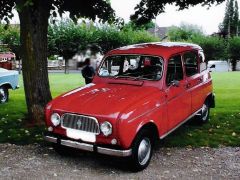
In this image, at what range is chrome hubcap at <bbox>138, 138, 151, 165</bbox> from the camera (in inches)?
254

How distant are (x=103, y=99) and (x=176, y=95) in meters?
1.61

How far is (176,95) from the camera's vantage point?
7.51 m

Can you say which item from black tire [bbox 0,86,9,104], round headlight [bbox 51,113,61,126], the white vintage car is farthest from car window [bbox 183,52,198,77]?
black tire [bbox 0,86,9,104]

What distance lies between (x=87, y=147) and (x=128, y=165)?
0.73 metres

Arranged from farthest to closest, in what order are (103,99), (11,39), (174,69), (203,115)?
1. (11,39)
2. (203,115)
3. (174,69)
4. (103,99)

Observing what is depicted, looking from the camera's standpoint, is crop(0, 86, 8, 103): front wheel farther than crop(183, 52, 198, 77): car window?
Yes

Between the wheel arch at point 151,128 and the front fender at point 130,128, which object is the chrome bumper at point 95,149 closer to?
the front fender at point 130,128

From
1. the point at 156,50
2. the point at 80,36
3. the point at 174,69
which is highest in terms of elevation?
the point at 80,36

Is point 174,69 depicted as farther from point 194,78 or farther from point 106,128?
point 106,128

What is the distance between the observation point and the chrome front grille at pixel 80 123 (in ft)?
20.4

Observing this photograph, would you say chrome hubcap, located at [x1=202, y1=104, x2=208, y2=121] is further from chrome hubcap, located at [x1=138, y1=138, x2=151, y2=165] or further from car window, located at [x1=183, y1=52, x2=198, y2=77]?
chrome hubcap, located at [x1=138, y1=138, x2=151, y2=165]

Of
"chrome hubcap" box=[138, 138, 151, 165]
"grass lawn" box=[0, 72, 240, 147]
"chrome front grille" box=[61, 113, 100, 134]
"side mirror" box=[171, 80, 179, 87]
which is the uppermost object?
"side mirror" box=[171, 80, 179, 87]

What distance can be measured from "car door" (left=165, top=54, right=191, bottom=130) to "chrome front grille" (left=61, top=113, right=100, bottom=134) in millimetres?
1605

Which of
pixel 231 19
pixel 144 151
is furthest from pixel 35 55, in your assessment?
pixel 231 19
